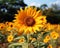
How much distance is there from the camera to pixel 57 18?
5.67 m

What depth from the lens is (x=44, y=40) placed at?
6.21ft

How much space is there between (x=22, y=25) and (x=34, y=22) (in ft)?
0.27

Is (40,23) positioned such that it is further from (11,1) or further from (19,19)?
(11,1)

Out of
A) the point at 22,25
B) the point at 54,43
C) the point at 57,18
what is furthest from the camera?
the point at 57,18

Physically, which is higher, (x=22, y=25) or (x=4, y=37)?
(x=22, y=25)

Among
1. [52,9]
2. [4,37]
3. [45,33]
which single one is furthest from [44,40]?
[52,9]

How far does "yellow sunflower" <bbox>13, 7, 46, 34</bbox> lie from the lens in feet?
3.91

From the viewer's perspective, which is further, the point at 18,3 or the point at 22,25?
the point at 18,3

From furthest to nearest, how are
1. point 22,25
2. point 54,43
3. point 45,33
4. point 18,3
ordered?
point 18,3
point 54,43
point 45,33
point 22,25

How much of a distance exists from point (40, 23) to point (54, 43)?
51.3 inches

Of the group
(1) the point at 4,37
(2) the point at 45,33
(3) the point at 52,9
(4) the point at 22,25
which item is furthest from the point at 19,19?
(3) the point at 52,9

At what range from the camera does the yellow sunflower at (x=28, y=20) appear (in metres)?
1.19

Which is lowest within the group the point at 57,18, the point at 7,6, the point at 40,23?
the point at 57,18

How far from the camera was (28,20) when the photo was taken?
121 cm
